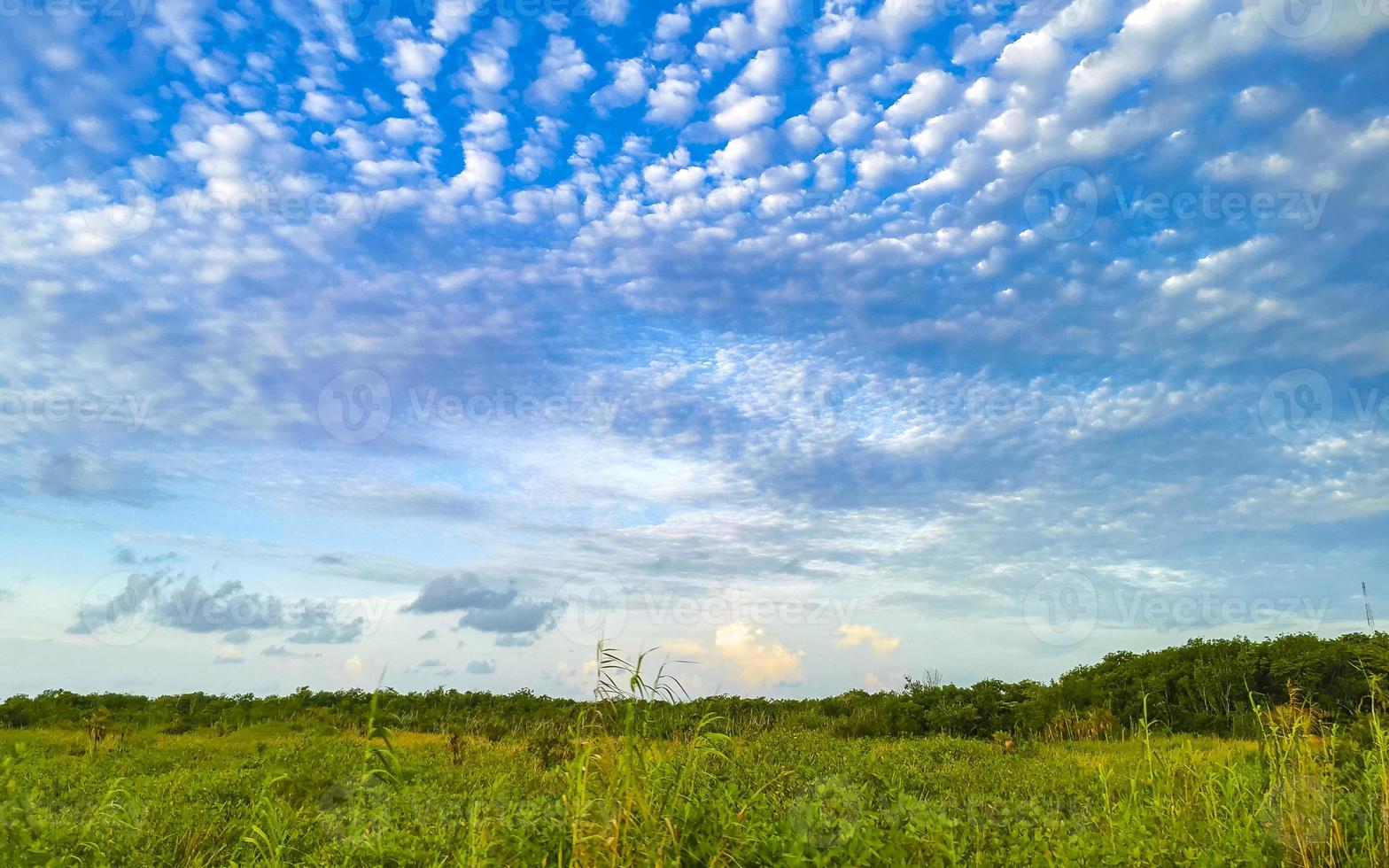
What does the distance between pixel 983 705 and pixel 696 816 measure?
61.5 feet

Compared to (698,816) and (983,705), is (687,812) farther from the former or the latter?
(983,705)

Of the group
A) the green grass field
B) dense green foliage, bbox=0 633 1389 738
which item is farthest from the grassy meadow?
dense green foliage, bbox=0 633 1389 738

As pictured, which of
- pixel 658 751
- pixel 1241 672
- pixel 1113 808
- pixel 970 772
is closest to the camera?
pixel 658 751

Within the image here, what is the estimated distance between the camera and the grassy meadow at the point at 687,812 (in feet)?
15.8

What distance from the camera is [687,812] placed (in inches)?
190

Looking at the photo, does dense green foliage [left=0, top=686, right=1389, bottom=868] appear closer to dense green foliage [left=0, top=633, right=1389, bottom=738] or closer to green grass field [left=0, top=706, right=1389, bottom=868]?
green grass field [left=0, top=706, right=1389, bottom=868]

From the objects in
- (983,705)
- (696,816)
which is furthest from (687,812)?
(983,705)

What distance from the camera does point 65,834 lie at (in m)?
6.11

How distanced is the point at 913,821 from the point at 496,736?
17.2 metres

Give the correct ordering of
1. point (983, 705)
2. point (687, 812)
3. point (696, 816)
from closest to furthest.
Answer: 1. point (687, 812)
2. point (696, 816)
3. point (983, 705)

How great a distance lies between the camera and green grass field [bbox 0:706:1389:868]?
4.82 meters

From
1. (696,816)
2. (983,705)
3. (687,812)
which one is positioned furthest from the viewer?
(983,705)

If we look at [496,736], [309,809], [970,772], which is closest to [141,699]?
[496,736]

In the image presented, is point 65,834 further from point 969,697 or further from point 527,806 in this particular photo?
point 969,697
